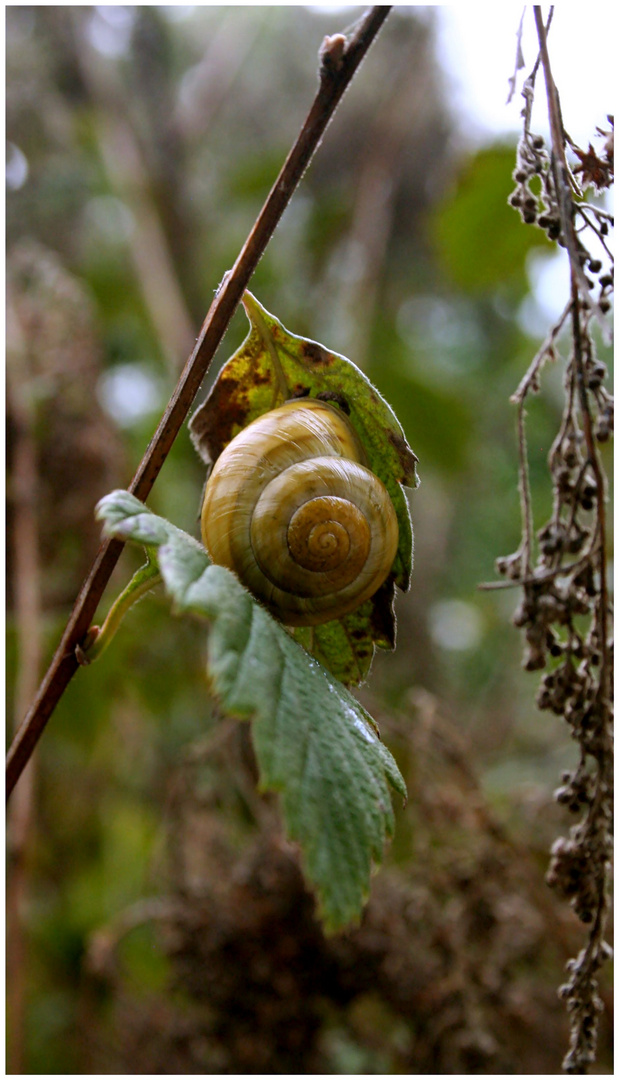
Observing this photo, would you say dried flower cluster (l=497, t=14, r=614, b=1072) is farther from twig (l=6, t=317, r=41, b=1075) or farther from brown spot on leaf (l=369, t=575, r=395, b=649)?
twig (l=6, t=317, r=41, b=1075)

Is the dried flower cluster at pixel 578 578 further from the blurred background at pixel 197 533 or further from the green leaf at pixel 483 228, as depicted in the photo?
the green leaf at pixel 483 228

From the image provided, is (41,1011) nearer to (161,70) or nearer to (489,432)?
(489,432)

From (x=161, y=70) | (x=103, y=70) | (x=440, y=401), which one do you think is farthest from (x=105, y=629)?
(x=161, y=70)

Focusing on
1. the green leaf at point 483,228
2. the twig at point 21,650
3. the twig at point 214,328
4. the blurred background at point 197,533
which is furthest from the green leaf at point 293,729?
the green leaf at point 483,228

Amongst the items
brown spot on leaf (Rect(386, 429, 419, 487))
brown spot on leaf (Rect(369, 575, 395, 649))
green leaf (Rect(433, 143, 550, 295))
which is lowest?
brown spot on leaf (Rect(369, 575, 395, 649))

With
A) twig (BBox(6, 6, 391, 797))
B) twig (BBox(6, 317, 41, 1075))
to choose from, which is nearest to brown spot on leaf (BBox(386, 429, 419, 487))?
twig (BBox(6, 6, 391, 797))

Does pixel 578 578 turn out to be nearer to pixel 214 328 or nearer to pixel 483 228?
pixel 214 328
